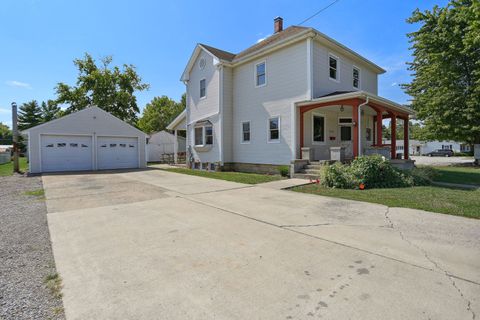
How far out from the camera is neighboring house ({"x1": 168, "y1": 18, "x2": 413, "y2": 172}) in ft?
39.3

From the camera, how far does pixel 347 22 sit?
10.8 metres

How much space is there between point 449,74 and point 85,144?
26010 mm

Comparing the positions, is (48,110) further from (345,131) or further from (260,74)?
(345,131)

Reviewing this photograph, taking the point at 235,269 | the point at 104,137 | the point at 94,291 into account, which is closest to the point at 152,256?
the point at 94,291

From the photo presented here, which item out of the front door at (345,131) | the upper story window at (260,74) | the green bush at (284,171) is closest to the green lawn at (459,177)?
the front door at (345,131)

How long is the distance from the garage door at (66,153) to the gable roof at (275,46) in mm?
8140

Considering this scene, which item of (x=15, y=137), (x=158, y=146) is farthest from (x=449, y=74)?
(x=15, y=137)

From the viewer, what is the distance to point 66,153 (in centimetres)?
1677

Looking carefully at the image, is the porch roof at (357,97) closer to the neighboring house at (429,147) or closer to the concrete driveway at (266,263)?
the concrete driveway at (266,263)

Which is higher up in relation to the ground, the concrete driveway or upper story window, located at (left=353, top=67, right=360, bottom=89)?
upper story window, located at (left=353, top=67, right=360, bottom=89)

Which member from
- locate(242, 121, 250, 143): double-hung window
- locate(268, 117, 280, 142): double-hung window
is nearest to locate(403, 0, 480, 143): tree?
locate(268, 117, 280, 142): double-hung window

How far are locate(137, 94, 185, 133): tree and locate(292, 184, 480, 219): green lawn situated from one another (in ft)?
131

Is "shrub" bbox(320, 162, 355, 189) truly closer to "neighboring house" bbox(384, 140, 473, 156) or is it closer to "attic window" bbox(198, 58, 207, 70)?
"attic window" bbox(198, 58, 207, 70)

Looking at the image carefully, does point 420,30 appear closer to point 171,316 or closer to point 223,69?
point 223,69
